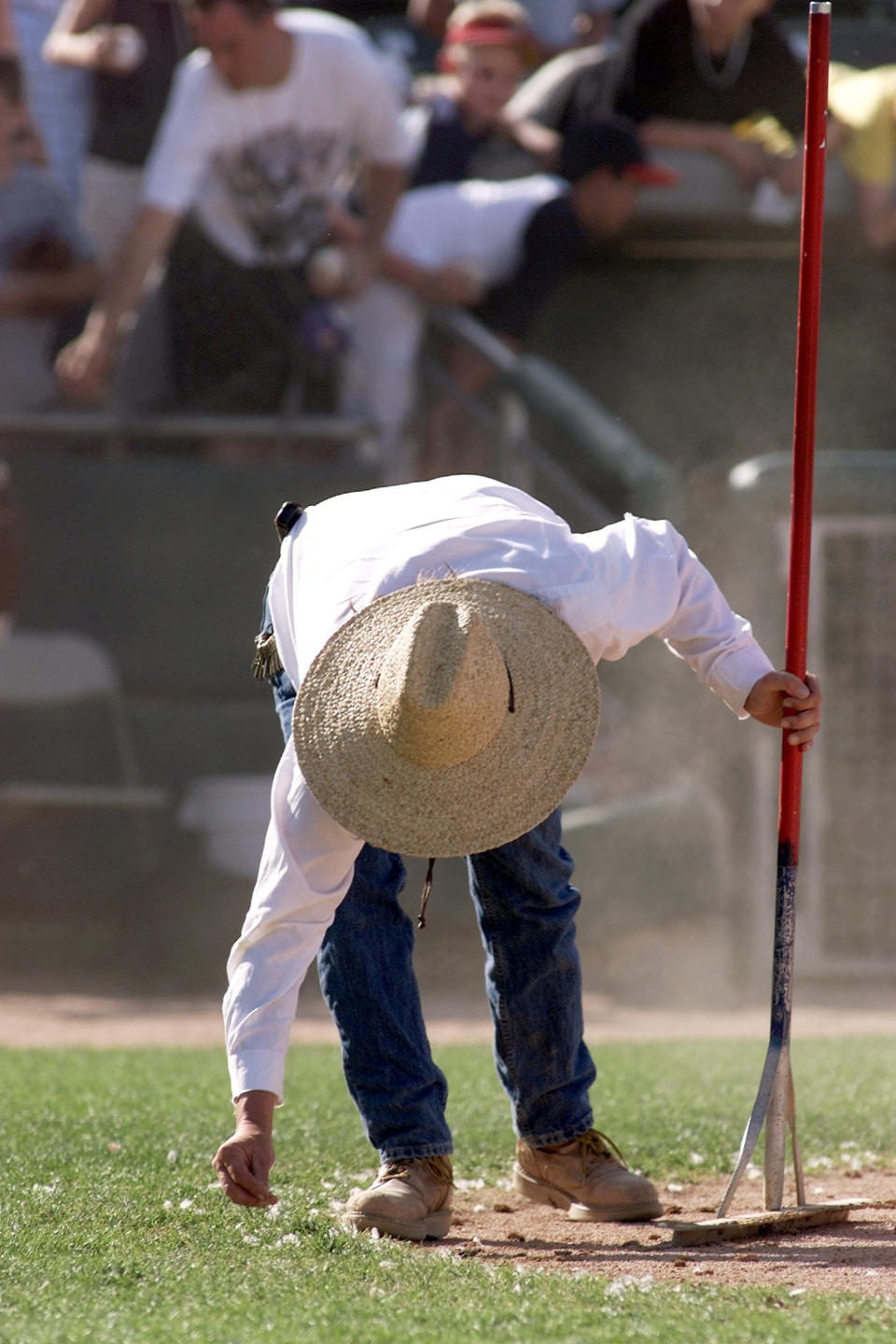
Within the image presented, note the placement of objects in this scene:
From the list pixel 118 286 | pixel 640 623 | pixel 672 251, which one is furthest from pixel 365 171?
pixel 640 623

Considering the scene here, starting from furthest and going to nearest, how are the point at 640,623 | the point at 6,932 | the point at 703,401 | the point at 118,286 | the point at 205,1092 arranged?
the point at 703,401
the point at 6,932
the point at 118,286
the point at 205,1092
the point at 640,623

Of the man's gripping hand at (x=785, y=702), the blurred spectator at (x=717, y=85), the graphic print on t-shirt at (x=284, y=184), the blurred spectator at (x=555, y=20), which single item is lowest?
the man's gripping hand at (x=785, y=702)

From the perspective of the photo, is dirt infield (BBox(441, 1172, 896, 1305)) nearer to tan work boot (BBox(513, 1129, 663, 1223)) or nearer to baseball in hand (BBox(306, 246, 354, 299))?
tan work boot (BBox(513, 1129, 663, 1223))

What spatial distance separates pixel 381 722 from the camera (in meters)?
2.32

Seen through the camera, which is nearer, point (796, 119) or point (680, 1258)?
point (680, 1258)

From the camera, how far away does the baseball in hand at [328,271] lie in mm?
7141

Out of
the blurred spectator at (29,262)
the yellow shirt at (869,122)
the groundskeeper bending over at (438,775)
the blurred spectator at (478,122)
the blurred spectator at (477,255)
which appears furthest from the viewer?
the blurred spectator at (478,122)

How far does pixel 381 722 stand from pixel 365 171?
17.8 feet

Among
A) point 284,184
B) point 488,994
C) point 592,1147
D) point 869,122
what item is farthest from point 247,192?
point 592,1147

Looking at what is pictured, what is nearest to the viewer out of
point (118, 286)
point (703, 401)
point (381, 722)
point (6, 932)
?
point (381, 722)

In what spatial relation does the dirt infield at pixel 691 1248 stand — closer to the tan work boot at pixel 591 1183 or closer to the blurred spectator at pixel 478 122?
the tan work boot at pixel 591 1183

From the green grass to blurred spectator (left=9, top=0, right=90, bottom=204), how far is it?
429 centimetres

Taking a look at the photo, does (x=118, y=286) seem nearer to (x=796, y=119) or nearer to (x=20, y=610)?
(x=20, y=610)

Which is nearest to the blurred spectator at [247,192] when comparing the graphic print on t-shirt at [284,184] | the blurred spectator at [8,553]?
the graphic print on t-shirt at [284,184]
